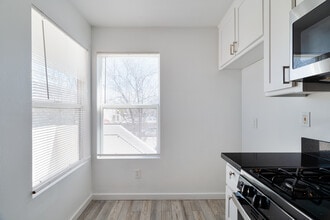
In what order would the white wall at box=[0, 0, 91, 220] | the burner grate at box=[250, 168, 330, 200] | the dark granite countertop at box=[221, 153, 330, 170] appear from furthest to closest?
the dark granite countertop at box=[221, 153, 330, 170], the white wall at box=[0, 0, 91, 220], the burner grate at box=[250, 168, 330, 200]

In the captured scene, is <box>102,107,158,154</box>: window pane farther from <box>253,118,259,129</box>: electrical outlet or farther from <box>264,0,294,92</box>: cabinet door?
Result: <box>264,0,294,92</box>: cabinet door

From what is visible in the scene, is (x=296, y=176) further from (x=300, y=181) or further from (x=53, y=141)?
(x=53, y=141)

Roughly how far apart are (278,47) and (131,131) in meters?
2.22

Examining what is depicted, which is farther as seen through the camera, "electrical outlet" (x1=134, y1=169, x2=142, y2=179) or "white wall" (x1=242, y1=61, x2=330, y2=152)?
"electrical outlet" (x1=134, y1=169, x2=142, y2=179)

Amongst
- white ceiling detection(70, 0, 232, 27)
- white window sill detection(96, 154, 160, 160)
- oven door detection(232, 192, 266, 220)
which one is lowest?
white window sill detection(96, 154, 160, 160)

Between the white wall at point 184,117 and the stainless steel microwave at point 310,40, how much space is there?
1929 millimetres

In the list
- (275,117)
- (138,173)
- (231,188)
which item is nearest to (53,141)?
(138,173)

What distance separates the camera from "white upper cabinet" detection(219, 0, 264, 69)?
1.87 meters

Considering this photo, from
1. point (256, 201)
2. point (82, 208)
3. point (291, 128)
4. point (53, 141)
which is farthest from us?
point (82, 208)

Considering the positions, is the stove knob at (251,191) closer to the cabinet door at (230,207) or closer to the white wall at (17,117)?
the cabinet door at (230,207)

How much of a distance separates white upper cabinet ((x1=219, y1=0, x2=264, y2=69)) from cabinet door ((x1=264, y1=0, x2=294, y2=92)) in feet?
0.62

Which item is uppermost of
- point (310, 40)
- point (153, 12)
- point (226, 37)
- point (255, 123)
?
point (153, 12)

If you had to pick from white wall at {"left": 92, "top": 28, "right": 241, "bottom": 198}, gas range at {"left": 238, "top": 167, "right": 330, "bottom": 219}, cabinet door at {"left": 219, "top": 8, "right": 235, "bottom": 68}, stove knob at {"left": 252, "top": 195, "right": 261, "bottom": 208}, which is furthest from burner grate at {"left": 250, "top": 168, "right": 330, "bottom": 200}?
white wall at {"left": 92, "top": 28, "right": 241, "bottom": 198}

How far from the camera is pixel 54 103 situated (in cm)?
213
